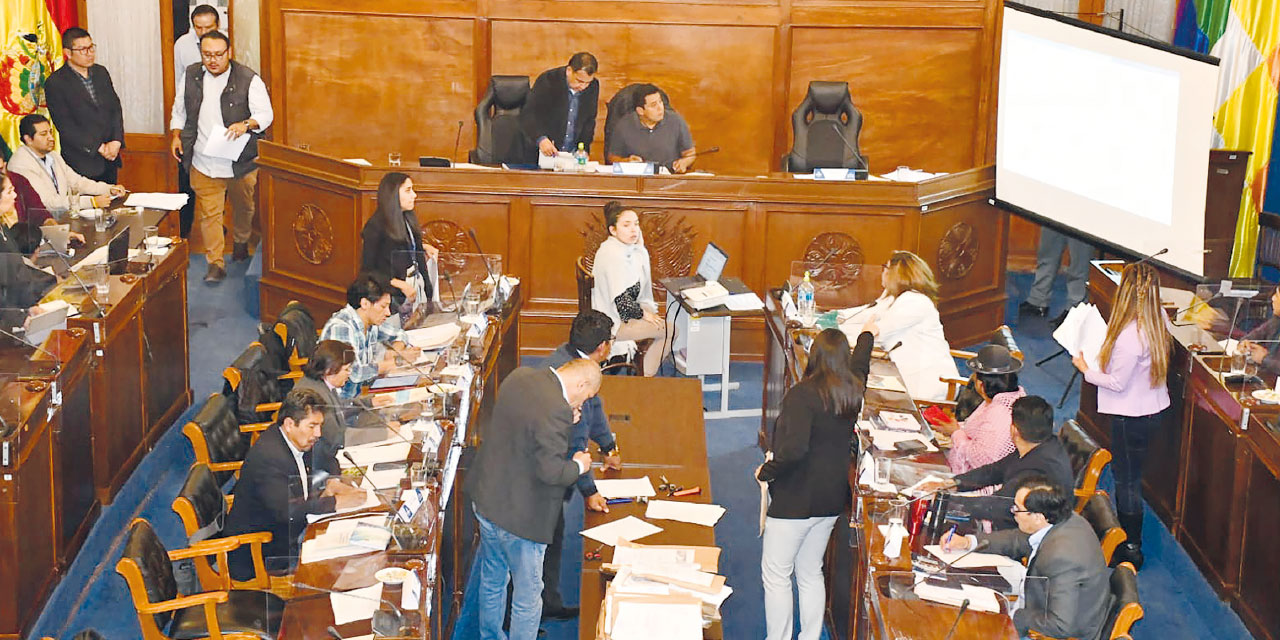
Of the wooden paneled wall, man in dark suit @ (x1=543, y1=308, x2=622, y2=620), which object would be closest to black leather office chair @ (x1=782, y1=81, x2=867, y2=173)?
the wooden paneled wall

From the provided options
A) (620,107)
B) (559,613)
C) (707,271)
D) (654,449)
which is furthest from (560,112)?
(559,613)

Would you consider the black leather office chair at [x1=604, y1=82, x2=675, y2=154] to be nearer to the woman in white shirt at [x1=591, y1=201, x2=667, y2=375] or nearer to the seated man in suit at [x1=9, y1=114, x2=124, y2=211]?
the woman in white shirt at [x1=591, y1=201, x2=667, y2=375]

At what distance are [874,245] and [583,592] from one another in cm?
491

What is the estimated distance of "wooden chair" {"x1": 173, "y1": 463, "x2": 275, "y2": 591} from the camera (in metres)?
5.66

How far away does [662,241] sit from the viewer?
9562 millimetres

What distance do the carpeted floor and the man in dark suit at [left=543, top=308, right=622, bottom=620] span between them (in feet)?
0.54

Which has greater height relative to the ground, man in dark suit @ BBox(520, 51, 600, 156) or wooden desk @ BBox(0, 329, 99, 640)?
man in dark suit @ BBox(520, 51, 600, 156)

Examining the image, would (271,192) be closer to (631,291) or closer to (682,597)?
(631,291)

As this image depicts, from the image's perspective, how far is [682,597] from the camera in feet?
16.6

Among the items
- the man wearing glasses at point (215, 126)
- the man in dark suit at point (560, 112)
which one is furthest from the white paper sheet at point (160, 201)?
the man in dark suit at point (560, 112)

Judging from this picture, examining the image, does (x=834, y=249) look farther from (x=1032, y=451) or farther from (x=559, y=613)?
(x=559, y=613)

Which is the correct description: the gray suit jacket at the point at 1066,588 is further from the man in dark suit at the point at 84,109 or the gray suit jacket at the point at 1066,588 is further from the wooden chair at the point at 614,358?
the man in dark suit at the point at 84,109

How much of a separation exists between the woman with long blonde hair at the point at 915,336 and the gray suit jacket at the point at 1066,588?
92.8 inches

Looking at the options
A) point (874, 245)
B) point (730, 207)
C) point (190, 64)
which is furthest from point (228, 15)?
point (874, 245)
